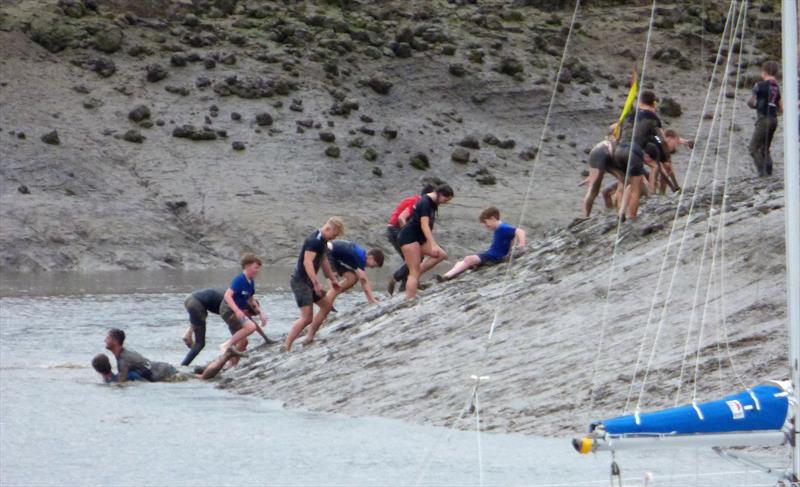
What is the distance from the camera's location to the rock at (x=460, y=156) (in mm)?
49844

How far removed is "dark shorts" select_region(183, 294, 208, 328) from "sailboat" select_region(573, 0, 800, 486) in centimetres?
1321

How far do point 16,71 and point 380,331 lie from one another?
3312 centimetres

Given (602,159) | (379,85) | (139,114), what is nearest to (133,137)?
(139,114)

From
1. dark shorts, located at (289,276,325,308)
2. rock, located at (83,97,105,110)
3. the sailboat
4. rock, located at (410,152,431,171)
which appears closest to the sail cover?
the sailboat

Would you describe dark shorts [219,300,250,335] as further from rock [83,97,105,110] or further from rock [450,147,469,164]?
rock [83,97,105,110]

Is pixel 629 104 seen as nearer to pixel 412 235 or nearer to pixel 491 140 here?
pixel 412 235

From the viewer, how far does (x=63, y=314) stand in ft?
99.1

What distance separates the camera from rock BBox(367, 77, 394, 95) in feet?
174

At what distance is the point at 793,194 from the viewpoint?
360 inches

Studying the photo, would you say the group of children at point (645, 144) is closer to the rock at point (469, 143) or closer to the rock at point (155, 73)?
the rock at point (469, 143)

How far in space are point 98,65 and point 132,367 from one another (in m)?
32.0

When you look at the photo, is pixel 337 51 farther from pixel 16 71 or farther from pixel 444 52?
pixel 16 71

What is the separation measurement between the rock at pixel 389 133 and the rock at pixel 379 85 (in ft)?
9.20

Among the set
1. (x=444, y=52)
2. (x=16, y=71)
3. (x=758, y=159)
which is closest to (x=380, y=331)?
(x=758, y=159)
